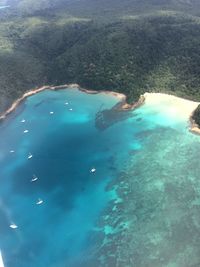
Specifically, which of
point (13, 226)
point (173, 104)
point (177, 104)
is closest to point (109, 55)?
point (173, 104)

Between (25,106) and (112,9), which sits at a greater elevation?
(112,9)

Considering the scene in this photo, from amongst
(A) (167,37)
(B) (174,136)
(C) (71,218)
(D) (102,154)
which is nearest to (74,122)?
(D) (102,154)

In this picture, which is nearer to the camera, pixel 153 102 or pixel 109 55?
pixel 153 102

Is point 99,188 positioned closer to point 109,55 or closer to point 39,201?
point 39,201

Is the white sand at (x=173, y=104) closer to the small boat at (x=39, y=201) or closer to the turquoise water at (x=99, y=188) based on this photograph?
the turquoise water at (x=99, y=188)

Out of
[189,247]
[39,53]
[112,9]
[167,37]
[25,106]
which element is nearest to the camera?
[189,247]

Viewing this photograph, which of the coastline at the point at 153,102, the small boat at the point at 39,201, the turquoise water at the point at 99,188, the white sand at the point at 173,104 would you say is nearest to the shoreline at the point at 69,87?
the coastline at the point at 153,102

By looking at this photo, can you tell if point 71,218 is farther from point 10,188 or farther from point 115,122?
point 115,122
